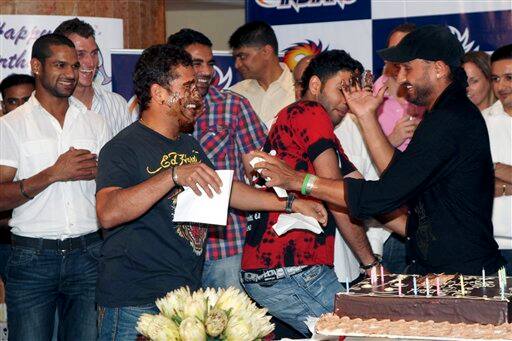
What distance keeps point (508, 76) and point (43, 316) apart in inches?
114

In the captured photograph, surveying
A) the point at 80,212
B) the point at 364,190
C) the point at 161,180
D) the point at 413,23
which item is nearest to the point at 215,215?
the point at 161,180

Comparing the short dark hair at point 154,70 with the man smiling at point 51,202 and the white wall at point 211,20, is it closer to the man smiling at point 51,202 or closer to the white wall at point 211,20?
the man smiling at point 51,202

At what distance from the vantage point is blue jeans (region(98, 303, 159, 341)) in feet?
12.5

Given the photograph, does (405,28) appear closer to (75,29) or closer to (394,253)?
(394,253)

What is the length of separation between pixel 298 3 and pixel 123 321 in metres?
3.70

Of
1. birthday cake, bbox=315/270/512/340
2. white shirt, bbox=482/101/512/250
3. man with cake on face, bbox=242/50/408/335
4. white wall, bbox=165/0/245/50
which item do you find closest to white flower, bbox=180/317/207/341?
birthday cake, bbox=315/270/512/340

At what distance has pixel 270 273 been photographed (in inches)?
175

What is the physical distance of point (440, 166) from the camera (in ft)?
12.9

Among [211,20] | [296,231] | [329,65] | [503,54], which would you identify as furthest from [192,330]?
[211,20]

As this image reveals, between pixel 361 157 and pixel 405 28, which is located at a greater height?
pixel 405 28

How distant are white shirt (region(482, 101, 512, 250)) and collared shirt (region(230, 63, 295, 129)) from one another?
140cm

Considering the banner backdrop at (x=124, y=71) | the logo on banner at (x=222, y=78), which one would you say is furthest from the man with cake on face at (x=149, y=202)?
the logo on banner at (x=222, y=78)

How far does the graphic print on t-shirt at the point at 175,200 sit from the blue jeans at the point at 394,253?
2099 millimetres

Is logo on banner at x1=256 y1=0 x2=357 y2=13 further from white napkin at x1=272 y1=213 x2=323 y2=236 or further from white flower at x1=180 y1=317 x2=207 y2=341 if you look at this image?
white flower at x1=180 y1=317 x2=207 y2=341
